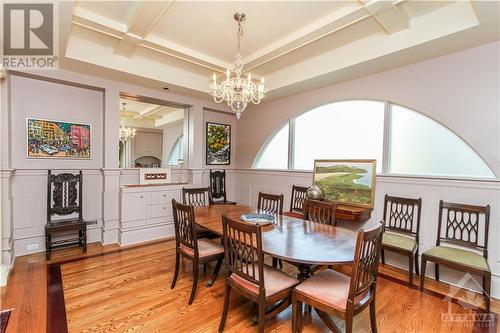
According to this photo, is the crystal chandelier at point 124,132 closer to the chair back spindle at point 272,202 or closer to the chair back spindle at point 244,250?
the chair back spindle at point 272,202

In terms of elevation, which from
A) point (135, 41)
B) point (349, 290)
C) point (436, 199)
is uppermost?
point (135, 41)

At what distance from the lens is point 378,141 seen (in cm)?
354

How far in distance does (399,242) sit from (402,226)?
357 millimetres

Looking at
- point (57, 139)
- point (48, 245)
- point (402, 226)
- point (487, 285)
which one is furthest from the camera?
point (57, 139)

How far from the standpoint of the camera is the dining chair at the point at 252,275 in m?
1.77

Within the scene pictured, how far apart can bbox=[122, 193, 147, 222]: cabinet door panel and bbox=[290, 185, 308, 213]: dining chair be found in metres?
2.51

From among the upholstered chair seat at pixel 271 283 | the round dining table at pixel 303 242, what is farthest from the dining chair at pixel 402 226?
the upholstered chair seat at pixel 271 283

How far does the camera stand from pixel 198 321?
2.13 meters

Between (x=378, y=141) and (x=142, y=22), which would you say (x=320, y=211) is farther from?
(x=142, y=22)

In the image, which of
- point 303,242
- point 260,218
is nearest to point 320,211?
point 260,218

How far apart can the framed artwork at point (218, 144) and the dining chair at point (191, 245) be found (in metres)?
2.80

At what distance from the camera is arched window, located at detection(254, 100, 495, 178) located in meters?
2.90

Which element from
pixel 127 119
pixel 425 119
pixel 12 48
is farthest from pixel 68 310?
pixel 425 119
